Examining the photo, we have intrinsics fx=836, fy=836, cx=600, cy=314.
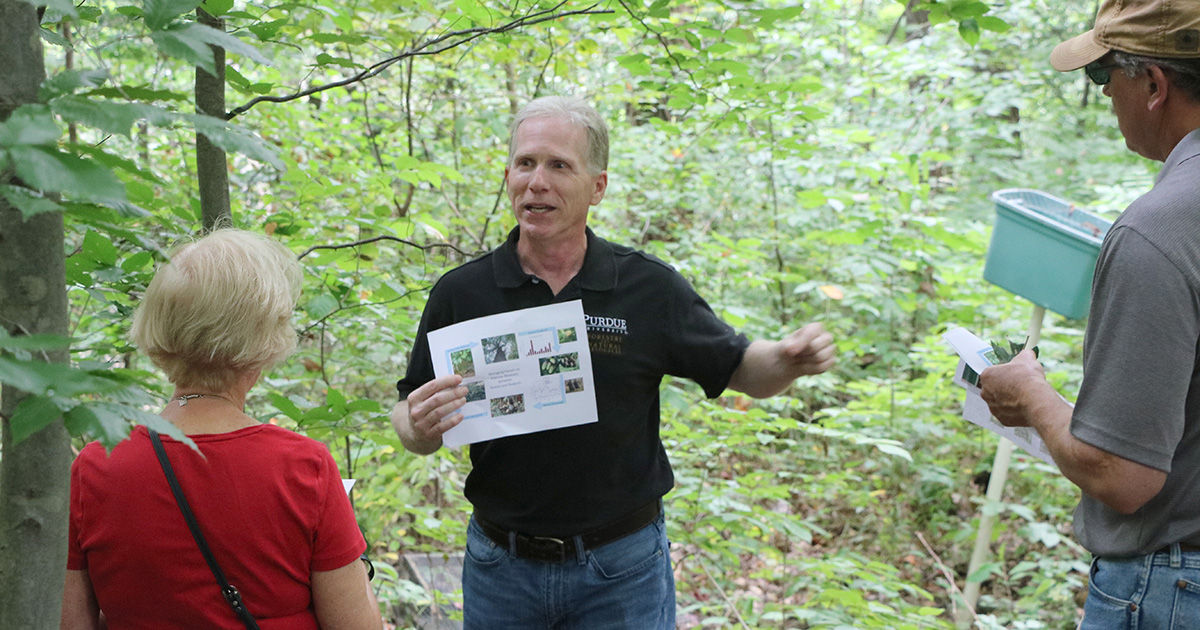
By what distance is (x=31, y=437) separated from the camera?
3.53 feet

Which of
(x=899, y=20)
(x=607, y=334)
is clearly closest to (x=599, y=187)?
(x=607, y=334)

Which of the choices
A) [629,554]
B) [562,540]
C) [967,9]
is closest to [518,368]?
[562,540]

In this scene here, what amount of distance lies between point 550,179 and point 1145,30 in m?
1.33

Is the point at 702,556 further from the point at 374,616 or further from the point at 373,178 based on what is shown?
the point at 374,616

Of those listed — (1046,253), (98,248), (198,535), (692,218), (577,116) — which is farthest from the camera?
(692,218)

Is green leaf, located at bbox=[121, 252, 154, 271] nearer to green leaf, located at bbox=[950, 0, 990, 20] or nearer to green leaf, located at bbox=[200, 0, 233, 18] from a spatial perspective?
green leaf, located at bbox=[200, 0, 233, 18]

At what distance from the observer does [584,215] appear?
229cm

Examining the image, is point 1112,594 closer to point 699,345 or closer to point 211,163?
point 699,345

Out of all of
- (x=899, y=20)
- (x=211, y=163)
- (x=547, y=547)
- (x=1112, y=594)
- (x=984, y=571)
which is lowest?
(x=984, y=571)

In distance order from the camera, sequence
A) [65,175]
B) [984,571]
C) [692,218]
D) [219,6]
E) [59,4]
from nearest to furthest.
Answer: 1. [65,175]
2. [59,4]
3. [219,6]
4. [984,571]
5. [692,218]

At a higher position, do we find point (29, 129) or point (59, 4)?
point (59, 4)

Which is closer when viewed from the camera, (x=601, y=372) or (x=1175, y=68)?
(x=1175, y=68)

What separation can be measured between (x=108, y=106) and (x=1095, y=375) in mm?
1569

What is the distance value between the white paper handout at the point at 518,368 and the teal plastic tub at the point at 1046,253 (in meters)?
2.29
